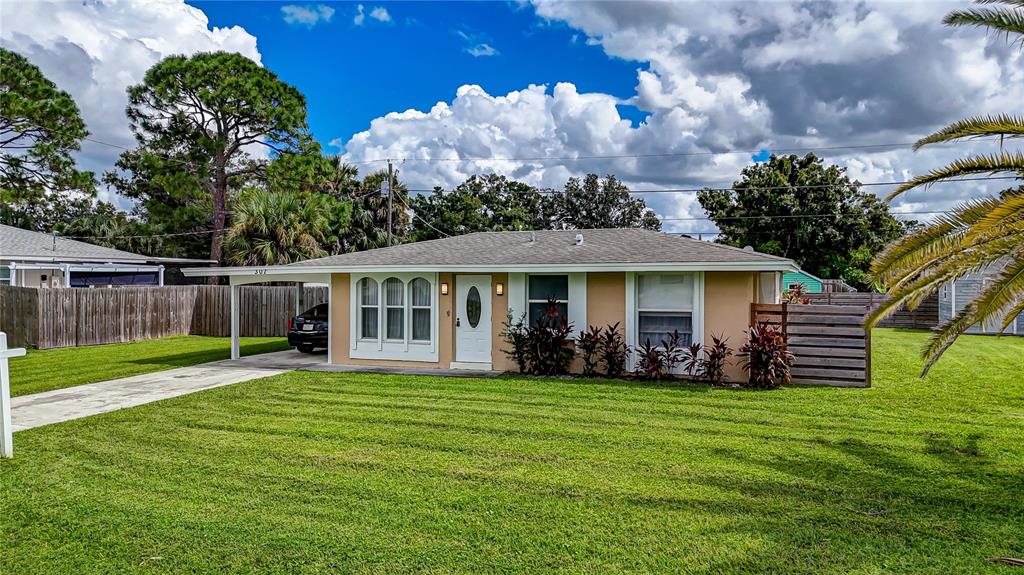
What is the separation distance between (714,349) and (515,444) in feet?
18.0

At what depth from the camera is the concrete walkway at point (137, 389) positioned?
8398 millimetres

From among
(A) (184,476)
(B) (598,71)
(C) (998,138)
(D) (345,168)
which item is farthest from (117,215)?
(C) (998,138)

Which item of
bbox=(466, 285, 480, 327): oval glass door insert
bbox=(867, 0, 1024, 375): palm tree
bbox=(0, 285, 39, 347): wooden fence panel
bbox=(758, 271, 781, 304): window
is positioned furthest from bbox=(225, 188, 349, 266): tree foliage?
A: bbox=(867, 0, 1024, 375): palm tree

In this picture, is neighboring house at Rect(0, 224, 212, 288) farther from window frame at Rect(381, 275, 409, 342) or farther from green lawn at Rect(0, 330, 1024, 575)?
green lawn at Rect(0, 330, 1024, 575)

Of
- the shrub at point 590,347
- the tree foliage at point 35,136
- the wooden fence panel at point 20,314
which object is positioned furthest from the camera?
Answer: the tree foliage at point 35,136

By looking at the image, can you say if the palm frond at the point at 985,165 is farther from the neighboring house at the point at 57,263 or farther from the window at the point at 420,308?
the neighboring house at the point at 57,263

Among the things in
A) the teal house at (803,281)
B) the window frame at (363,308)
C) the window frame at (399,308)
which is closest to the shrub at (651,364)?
the window frame at (399,308)

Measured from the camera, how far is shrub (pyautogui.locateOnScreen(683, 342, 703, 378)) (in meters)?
10.9

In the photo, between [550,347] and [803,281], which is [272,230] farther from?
[803,281]

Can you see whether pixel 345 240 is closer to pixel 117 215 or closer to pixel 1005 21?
pixel 117 215

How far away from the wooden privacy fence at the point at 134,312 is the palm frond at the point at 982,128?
1918cm

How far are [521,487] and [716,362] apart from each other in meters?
6.59

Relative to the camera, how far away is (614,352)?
1152cm

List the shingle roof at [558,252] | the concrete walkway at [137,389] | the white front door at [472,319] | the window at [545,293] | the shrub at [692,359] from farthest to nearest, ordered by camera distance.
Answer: the white front door at [472,319], the window at [545,293], the shingle roof at [558,252], the shrub at [692,359], the concrete walkway at [137,389]
